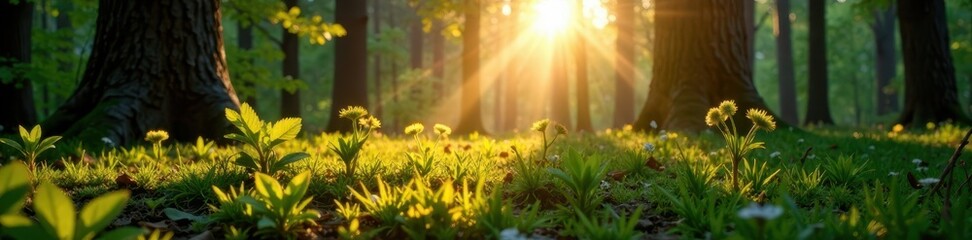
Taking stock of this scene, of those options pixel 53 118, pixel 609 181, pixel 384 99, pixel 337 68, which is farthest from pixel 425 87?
pixel 609 181

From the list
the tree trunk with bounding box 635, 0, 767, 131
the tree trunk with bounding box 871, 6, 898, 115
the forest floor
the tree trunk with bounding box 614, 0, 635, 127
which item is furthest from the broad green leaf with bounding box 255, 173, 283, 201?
the tree trunk with bounding box 871, 6, 898, 115

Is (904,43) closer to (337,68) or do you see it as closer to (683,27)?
(683,27)

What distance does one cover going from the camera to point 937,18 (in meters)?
9.47

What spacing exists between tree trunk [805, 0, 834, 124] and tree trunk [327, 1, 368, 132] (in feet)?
32.0

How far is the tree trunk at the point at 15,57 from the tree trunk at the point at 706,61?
29.0 feet

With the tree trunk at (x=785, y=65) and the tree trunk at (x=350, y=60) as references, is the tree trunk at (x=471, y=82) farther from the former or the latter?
the tree trunk at (x=785, y=65)

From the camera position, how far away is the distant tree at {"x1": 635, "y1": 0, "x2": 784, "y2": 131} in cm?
670

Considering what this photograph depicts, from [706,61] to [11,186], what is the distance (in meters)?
6.48

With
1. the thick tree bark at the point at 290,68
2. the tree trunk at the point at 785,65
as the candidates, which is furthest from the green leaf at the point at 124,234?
the tree trunk at the point at 785,65

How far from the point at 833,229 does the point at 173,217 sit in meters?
2.37

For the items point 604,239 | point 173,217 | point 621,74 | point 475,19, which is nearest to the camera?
point 604,239

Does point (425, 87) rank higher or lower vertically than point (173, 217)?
lower

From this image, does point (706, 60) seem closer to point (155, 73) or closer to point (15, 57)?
point (155, 73)

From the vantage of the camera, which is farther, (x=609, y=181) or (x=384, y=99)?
(x=384, y=99)
